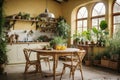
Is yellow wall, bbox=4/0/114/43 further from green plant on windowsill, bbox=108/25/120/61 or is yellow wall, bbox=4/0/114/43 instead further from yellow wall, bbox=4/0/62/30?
green plant on windowsill, bbox=108/25/120/61

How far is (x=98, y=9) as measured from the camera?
8.12 metres

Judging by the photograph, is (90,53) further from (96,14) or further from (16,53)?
(16,53)

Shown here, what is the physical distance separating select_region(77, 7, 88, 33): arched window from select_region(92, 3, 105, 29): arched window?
58 cm

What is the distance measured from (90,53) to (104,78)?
2492 mm

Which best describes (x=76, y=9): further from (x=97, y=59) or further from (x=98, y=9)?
(x=97, y=59)

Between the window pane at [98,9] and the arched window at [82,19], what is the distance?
0.62 metres

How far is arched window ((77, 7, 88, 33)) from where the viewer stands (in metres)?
8.92

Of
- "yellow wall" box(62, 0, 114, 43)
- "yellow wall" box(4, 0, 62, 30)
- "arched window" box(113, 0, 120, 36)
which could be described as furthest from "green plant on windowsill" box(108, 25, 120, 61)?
"yellow wall" box(4, 0, 62, 30)

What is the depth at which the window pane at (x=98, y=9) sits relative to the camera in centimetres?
788

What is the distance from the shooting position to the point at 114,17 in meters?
7.39

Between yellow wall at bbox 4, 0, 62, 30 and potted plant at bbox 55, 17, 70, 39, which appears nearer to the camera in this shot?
yellow wall at bbox 4, 0, 62, 30

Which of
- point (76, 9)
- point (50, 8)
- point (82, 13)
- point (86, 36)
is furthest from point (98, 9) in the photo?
point (50, 8)

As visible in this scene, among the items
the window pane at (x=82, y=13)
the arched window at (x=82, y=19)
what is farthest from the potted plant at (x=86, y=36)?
the window pane at (x=82, y=13)

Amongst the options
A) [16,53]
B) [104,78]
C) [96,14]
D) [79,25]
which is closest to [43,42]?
[16,53]
